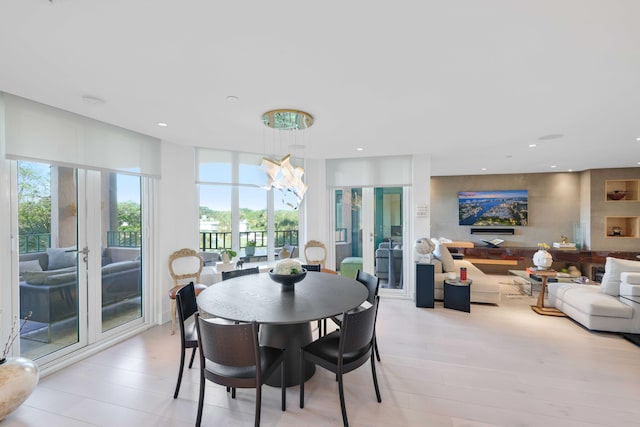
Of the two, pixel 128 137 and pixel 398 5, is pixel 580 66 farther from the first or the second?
pixel 128 137

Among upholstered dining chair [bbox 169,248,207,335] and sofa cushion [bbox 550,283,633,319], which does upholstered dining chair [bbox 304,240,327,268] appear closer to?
upholstered dining chair [bbox 169,248,207,335]

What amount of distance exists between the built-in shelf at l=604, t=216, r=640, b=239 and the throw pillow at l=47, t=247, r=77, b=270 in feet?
32.1

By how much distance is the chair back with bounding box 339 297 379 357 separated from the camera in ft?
6.04

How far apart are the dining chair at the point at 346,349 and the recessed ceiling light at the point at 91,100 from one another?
273 cm

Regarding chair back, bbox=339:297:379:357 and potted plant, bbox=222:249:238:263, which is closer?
chair back, bbox=339:297:379:357

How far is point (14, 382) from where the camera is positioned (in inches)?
77.0

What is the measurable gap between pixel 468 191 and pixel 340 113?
5.84 metres

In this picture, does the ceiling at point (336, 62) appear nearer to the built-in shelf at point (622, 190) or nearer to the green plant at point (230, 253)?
the green plant at point (230, 253)

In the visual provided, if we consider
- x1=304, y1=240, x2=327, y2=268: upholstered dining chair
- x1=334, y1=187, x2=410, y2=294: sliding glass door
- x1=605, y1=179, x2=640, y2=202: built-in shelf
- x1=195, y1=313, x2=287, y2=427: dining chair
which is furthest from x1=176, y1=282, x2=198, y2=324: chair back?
x1=605, y1=179, x2=640, y2=202: built-in shelf

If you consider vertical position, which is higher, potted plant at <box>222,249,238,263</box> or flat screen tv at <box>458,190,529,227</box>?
flat screen tv at <box>458,190,529,227</box>

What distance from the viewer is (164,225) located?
3773mm

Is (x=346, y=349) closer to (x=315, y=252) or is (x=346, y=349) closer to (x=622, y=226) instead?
(x=315, y=252)

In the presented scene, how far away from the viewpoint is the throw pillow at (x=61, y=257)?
270cm

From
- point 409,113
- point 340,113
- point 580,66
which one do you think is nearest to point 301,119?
point 340,113
